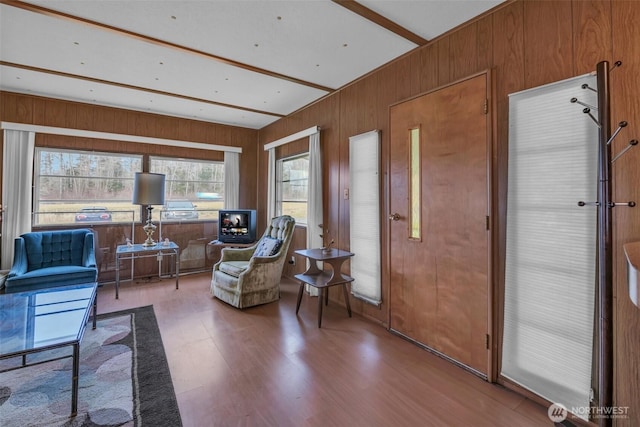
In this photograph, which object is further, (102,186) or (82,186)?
(102,186)

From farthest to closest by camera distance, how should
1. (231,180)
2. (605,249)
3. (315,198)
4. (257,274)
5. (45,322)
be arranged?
(231,180)
(315,198)
(257,274)
(45,322)
(605,249)

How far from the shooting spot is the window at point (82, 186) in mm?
4227

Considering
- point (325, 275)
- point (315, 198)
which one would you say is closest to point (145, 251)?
point (315, 198)

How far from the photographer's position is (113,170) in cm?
469

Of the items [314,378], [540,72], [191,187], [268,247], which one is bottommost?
[314,378]

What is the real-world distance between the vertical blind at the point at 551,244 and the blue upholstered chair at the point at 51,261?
14.6 feet

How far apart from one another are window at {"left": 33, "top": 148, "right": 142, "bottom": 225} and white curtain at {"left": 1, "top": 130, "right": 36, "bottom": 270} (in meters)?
0.17

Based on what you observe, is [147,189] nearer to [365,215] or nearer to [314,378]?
[365,215]

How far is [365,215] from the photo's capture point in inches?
131

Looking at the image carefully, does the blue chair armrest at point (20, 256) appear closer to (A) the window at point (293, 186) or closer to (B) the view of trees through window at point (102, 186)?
(B) the view of trees through window at point (102, 186)

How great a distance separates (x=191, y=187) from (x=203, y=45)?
3.16m

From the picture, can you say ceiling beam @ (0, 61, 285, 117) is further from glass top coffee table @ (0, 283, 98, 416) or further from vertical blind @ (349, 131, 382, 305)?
glass top coffee table @ (0, 283, 98, 416)

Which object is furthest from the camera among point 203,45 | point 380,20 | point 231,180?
point 231,180

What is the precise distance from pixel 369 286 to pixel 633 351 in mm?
2047
